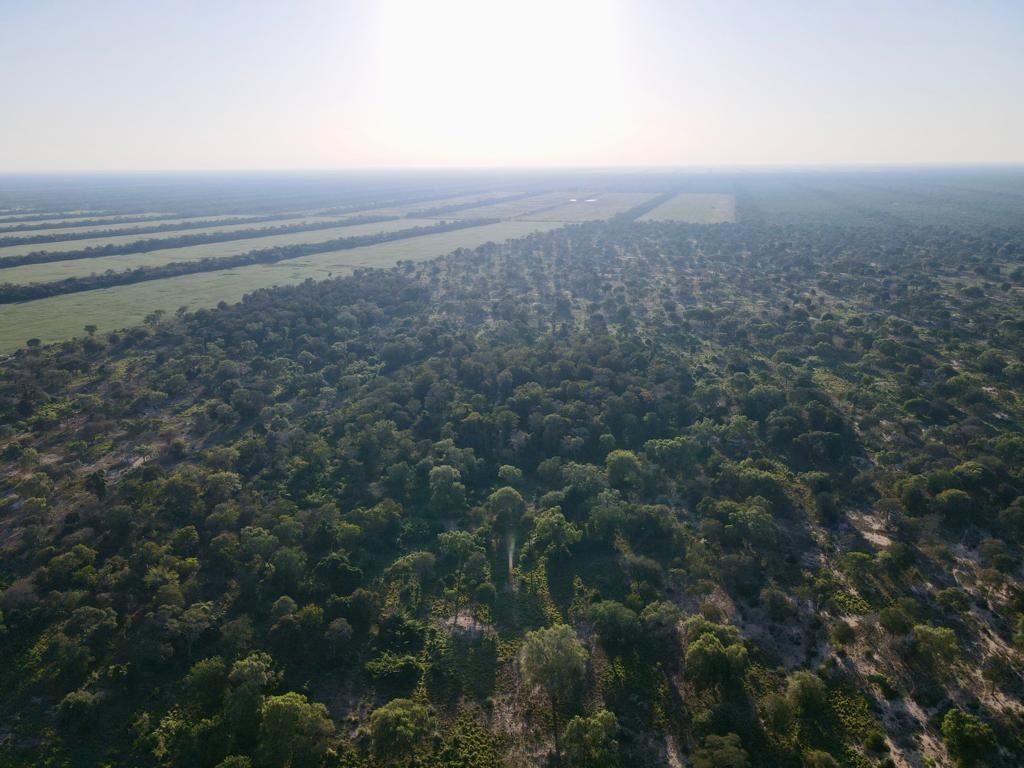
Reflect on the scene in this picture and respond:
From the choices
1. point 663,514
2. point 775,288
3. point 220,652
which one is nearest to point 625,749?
point 663,514

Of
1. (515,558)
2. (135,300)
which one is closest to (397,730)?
(515,558)

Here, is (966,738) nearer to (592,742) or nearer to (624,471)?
(592,742)

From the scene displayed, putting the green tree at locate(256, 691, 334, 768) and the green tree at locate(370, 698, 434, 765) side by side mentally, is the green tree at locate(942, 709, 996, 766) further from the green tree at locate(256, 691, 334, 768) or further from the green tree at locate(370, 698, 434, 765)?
the green tree at locate(256, 691, 334, 768)

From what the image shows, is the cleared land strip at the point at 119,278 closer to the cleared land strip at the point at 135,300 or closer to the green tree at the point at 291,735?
the cleared land strip at the point at 135,300

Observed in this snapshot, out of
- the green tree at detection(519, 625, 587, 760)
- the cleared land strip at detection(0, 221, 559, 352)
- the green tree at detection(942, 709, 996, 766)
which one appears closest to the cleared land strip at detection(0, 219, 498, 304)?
the cleared land strip at detection(0, 221, 559, 352)

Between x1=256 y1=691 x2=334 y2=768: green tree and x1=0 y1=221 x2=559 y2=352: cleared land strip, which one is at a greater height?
x1=256 y1=691 x2=334 y2=768: green tree

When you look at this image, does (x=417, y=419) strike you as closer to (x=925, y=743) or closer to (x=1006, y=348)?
(x=925, y=743)

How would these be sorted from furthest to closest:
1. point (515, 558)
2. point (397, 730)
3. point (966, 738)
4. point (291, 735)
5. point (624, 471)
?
point (624, 471) → point (515, 558) → point (397, 730) → point (291, 735) → point (966, 738)

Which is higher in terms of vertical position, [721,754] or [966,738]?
[721,754]

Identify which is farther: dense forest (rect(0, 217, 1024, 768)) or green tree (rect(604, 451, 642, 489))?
green tree (rect(604, 451, 642, 489))
